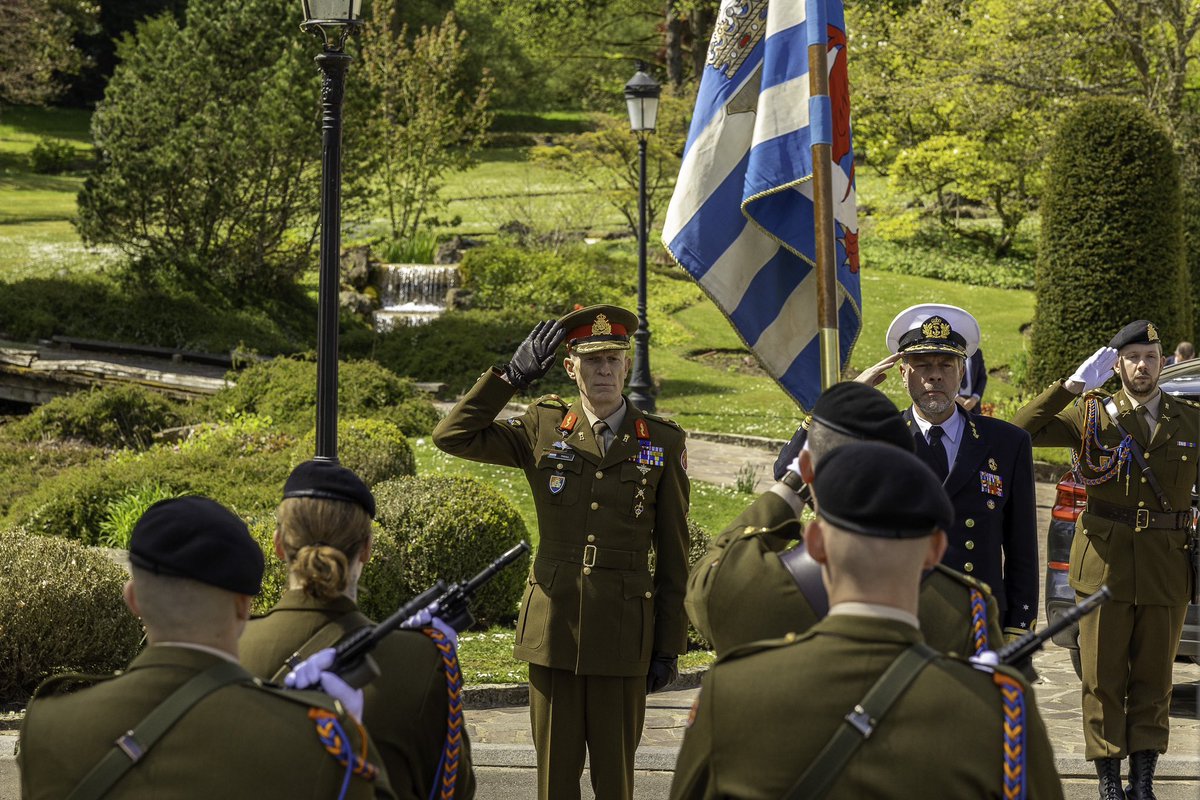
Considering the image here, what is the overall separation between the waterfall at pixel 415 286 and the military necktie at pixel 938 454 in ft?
76.5

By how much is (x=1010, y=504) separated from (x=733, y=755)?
10.2ft

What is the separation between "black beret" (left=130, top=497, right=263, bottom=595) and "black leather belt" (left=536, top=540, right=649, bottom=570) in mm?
2816

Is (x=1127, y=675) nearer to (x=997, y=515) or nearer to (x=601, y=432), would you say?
(x=997, y=515)

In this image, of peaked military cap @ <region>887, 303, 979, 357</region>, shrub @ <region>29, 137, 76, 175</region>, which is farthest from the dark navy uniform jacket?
shrub @ <region>29, 137, 76, 175</region>

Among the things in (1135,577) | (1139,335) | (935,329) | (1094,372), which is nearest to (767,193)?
(935,329)

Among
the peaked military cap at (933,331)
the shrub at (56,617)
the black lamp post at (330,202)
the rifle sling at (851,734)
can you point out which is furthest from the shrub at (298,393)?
the rifle sling at (851,734)

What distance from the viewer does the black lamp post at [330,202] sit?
7.35 meters

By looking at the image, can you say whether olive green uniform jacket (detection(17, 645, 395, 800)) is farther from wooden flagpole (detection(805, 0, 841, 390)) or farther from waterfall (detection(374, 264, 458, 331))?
A: waterfall (detection(374, 264, 458, 331))

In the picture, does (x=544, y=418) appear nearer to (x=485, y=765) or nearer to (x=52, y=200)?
(x=485, y=765)

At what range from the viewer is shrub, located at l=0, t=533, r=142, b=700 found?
8.41 m

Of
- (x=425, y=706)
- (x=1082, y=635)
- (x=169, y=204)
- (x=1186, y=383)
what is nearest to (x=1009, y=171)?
(x=169, y=204)

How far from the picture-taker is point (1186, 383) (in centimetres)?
948

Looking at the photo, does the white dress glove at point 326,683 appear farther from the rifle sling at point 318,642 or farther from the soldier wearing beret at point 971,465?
the soldier wearing beret at point 971,465

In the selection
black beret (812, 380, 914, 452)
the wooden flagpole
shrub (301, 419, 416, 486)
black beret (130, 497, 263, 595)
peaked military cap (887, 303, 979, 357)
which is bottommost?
shrub (301, 419, 416, 486)
